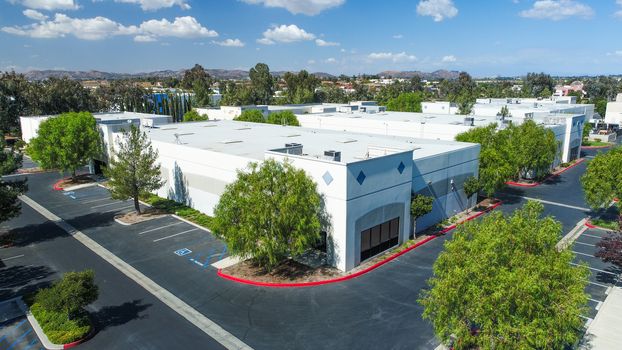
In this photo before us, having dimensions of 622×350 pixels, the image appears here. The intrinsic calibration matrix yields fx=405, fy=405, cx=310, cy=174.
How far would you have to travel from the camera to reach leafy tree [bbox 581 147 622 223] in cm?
3331

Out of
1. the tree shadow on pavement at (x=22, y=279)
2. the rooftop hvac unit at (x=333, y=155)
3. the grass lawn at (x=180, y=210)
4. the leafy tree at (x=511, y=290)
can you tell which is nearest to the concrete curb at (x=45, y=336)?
the tree shadow on pavement at (x=22, y=279)

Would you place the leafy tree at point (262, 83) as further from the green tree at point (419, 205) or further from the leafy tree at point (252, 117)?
the green tree at point (419, 205)

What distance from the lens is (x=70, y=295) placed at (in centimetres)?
1961

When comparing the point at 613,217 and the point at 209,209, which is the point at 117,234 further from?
the point at 613,217

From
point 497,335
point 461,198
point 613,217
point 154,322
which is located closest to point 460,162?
point 461,198

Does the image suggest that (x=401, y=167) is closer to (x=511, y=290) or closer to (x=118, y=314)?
(x=511, y=290)

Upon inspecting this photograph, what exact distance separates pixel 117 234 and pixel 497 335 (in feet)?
97.2

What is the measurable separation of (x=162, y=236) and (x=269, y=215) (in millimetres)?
12892

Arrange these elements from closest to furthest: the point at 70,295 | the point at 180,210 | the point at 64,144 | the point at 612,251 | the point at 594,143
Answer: the point at 70,295, the point at 612,251, the point at 180,210, the point at 64,144, the point at 594,143

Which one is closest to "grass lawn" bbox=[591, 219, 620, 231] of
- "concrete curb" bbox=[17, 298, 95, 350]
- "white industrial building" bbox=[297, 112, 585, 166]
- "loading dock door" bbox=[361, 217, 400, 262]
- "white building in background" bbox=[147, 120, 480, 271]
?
"white building in background" bbox=[147, 120, 480, 271]

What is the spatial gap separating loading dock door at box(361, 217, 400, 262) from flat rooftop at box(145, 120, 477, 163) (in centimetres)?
568

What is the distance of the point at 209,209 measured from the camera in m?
37.5

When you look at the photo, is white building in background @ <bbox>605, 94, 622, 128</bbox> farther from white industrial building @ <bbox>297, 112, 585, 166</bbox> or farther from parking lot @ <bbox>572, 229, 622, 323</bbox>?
parking lot @ <bbox>572, 229, 622, 323</bbox>

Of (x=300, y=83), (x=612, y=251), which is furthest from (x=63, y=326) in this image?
(x=300, y=83)
